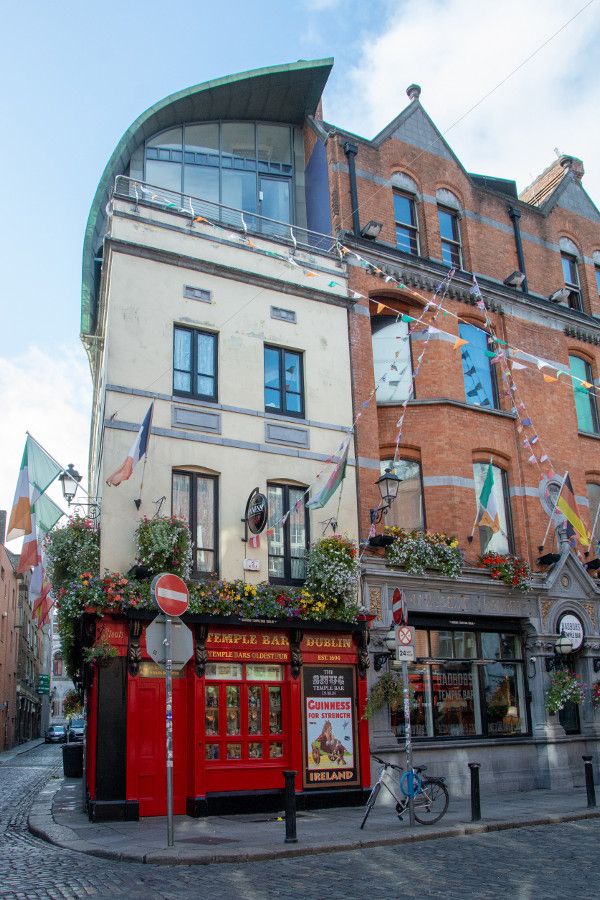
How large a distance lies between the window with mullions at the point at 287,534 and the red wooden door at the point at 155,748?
3.26 metres

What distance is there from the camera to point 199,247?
58.2 ft

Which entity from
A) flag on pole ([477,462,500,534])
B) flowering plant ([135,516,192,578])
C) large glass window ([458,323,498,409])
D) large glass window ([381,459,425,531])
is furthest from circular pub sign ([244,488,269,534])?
large glass window ([458,323,498,409])

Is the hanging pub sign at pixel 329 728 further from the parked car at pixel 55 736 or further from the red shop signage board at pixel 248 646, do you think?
the parked car at pixel 55 736

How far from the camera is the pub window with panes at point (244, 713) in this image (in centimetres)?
1499

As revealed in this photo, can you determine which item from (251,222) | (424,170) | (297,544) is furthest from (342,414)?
(424,170)

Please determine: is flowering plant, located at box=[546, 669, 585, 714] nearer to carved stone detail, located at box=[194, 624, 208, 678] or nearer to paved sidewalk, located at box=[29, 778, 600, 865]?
paved sidewalk, located at box=[29, 778, 600, 865]

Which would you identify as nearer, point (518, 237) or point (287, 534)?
point (287, 534)

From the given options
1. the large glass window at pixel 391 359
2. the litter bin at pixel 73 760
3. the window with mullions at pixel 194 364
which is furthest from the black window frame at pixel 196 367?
the litter bin at pixel 73 760

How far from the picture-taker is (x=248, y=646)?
15.5 m

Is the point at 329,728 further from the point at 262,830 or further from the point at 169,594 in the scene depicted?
the point at 169,594

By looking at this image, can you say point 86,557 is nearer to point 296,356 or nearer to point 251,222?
point 296,356

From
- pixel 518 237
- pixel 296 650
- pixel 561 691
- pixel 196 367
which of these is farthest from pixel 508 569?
pixel 518 237

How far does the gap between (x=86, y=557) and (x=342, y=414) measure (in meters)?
6.48

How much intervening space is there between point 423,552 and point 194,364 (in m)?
6.28
